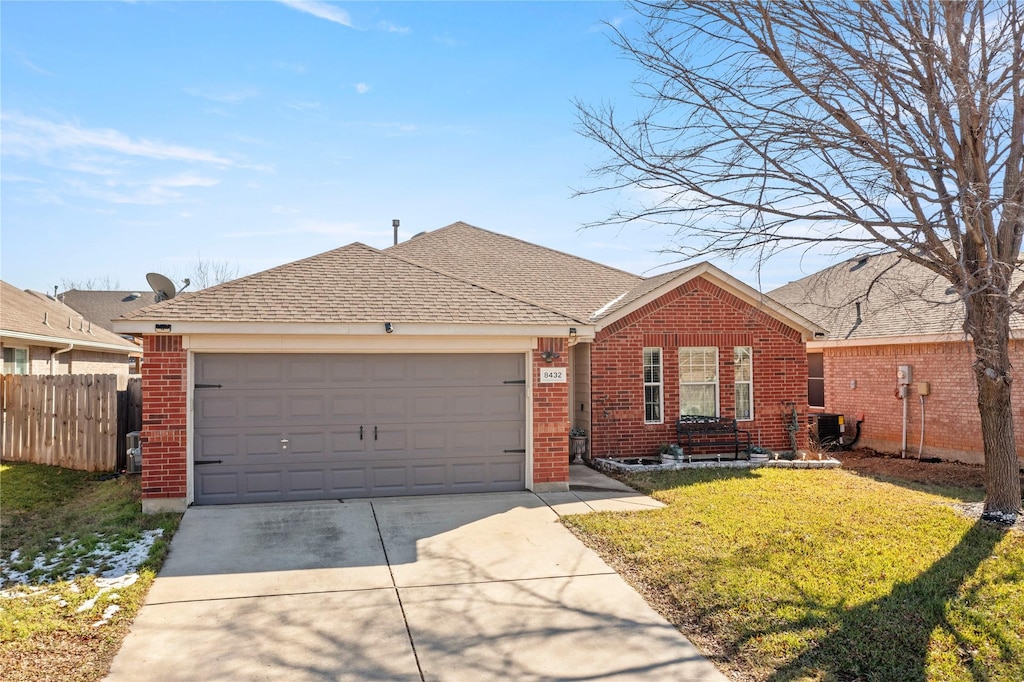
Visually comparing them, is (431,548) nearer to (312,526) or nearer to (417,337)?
(312,526)

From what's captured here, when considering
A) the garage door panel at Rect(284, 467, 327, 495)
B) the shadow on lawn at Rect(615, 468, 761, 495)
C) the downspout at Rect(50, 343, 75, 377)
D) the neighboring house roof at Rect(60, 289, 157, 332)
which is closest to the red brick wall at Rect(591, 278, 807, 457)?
the shadow on lawn at Rect(615, 468, 761, 495)

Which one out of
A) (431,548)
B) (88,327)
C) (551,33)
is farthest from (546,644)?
(88,327)

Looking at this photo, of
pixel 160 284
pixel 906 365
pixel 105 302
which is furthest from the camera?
pixel 105 302

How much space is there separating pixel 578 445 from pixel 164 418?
748cm

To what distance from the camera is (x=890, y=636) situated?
5.35m

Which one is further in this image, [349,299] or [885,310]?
[885,310]

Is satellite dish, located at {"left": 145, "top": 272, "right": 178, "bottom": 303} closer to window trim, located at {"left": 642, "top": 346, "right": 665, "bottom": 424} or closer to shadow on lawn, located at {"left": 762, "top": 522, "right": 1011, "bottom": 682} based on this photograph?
window trim, located at {"left": 642, "top": 346, "right": 665, "bottom": 424}

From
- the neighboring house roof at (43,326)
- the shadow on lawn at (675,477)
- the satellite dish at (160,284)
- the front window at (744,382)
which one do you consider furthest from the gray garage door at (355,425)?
the neighboring house roof at (43,326)

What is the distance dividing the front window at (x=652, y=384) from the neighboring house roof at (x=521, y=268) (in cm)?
147

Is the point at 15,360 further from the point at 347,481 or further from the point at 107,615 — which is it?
the point at 107,615

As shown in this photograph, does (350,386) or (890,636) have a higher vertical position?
(350,386)

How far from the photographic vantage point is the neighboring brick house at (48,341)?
15.7m

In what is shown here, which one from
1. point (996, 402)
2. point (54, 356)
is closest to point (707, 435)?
point (996, 402)

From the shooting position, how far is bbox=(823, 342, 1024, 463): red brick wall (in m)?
14.3
